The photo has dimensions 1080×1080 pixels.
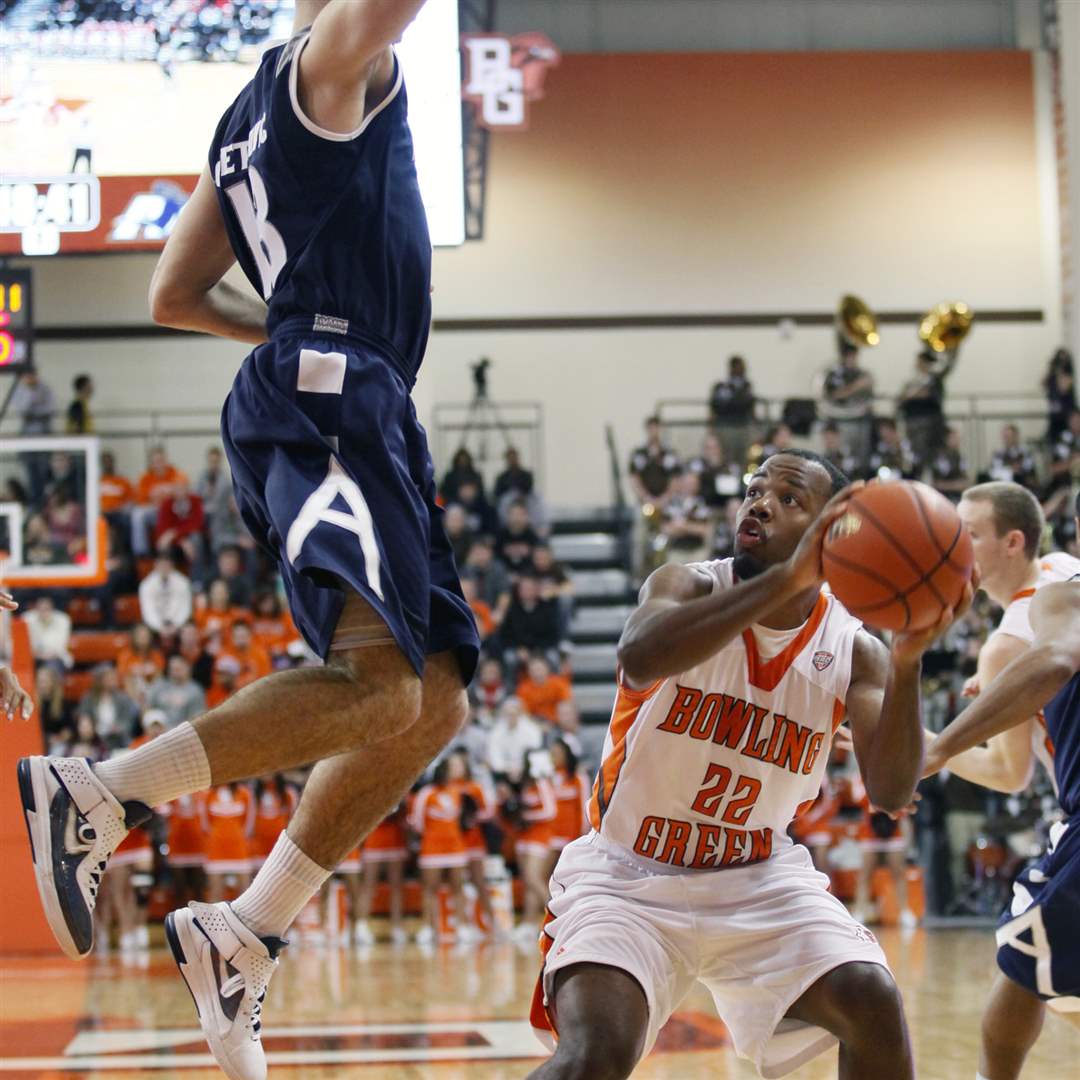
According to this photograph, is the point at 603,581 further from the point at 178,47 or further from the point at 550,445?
the point at 178,47

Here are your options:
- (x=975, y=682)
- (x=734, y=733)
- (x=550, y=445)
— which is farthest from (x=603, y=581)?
(x=734, y=733)

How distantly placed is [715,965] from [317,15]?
2358mm

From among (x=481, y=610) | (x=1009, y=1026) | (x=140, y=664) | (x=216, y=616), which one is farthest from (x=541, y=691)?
(x=1009, y=1026)

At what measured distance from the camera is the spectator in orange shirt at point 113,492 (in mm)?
15742

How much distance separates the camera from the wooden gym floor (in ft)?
20.0

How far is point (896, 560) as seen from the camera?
9.90 ft

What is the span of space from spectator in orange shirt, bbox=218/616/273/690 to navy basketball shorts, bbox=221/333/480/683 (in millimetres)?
9876

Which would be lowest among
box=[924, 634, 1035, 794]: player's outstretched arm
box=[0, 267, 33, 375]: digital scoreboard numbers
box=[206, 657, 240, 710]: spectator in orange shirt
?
box=[206, 657, 240, 710]: spectator in orange shirt

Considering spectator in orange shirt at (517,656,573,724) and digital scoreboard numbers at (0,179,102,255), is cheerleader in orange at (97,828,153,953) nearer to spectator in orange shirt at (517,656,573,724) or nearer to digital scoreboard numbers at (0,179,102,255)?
spectator in orange shirt at (517,656,573,724)

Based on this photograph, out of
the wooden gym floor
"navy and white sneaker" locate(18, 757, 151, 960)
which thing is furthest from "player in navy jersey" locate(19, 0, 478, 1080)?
the wooden gym floor

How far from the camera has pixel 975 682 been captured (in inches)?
193

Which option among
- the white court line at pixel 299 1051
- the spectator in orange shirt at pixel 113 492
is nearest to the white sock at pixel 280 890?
the white court line at pixel 299 1051

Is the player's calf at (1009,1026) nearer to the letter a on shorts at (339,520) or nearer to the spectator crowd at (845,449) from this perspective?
the letter a on shorts at (339,520)

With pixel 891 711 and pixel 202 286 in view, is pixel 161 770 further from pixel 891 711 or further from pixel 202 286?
pixel 891 711
